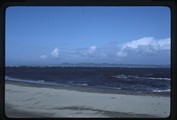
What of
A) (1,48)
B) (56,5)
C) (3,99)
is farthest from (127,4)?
(3,99)

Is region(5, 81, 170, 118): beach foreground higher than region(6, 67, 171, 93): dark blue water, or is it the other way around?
region(6, 67, 171, 93): dark blue water

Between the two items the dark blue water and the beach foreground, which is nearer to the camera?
the beach foreground

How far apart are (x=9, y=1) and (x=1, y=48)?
0.35m

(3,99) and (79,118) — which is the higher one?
(3,99)

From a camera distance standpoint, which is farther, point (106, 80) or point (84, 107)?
point (106, 80)

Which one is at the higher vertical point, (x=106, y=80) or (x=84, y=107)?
(x=106, y=80)

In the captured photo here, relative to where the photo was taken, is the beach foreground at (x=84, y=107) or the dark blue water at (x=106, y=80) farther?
the dark blue water at (x=106, y=80)

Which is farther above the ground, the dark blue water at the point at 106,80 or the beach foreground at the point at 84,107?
the dark blue water at the point at 106,80
